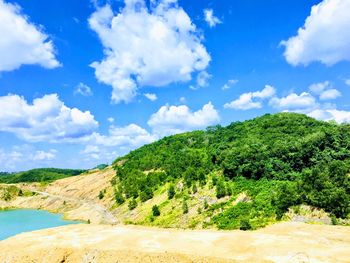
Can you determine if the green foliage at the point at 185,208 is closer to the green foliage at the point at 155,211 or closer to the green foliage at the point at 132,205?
the green foliage at the point at 155,211

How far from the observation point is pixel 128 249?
42.2 meters

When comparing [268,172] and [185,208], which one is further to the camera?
[268,172]

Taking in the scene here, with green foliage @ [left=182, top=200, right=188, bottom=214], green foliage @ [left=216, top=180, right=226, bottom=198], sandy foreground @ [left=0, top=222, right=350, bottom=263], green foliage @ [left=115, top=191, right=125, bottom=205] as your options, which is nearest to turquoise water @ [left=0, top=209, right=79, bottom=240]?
green foliage @ [left=115, top=191, right=125, bottom=205]

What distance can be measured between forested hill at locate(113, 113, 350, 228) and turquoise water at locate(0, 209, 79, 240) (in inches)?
902

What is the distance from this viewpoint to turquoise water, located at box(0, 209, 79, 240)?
359 feet

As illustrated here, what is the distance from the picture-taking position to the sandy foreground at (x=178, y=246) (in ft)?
126

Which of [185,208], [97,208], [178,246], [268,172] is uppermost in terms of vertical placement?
[268,172]

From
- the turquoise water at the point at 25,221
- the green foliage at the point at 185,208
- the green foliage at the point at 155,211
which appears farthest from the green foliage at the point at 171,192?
the turquoise water at the point at 25,221

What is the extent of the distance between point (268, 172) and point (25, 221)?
8319cm

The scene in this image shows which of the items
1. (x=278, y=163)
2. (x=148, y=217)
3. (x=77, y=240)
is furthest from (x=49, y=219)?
(x=77, y=240)

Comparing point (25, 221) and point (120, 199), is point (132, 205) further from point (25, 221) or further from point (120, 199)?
point (25, 221)

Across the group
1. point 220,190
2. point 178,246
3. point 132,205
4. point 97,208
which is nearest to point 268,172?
point 220,190

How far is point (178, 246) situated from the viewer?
140 ft

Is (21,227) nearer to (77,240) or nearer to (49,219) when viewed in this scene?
(49,219)
